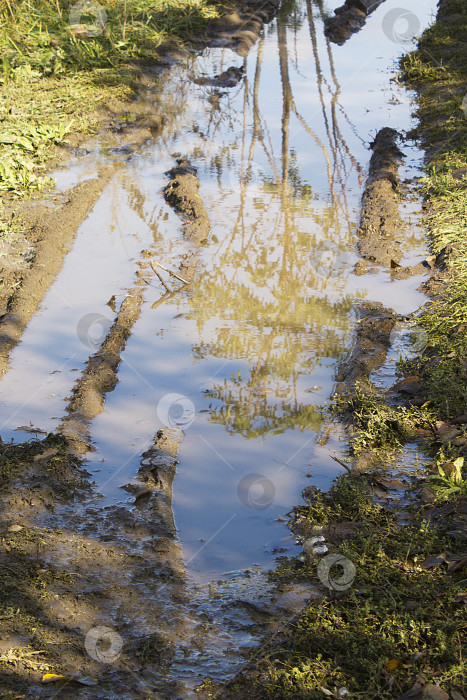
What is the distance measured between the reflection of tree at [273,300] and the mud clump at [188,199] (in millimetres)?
303

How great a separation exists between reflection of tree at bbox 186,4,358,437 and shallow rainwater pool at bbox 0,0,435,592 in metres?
0.02

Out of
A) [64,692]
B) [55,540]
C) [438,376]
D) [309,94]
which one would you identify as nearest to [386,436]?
[438,376]

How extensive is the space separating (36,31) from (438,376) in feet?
32.5

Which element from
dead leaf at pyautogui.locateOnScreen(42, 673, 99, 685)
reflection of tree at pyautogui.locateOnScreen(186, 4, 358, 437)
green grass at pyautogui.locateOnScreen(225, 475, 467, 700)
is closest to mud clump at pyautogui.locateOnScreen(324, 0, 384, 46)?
reflection of tree at pyautogui.locateOnScreen(186, 4, 358, 437)

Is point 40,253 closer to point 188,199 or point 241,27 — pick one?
point 188,199

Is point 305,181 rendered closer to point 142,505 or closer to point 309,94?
point 309,94

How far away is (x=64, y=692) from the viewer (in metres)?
2.54

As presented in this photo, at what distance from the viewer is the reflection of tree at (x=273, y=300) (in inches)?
184

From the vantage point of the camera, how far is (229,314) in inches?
223

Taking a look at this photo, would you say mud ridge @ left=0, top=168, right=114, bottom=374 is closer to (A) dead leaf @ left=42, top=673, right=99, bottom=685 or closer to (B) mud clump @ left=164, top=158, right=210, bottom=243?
(B) mud clump @ left=164, top=158, right=210, bottom=243

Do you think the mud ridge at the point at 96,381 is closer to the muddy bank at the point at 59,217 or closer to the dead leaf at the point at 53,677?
the muddy bank at the point at 59,217

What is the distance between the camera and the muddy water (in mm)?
4027

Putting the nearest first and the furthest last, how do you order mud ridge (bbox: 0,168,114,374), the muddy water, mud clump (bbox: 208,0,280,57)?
the muddy water
mud ridge (bbox: 0,168,114,374)
mud clump (bbox: 208,0,280,57)

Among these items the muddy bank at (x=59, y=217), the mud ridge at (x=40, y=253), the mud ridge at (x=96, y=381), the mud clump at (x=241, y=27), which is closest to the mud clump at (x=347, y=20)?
the mud clump at (x=241, y=27)
